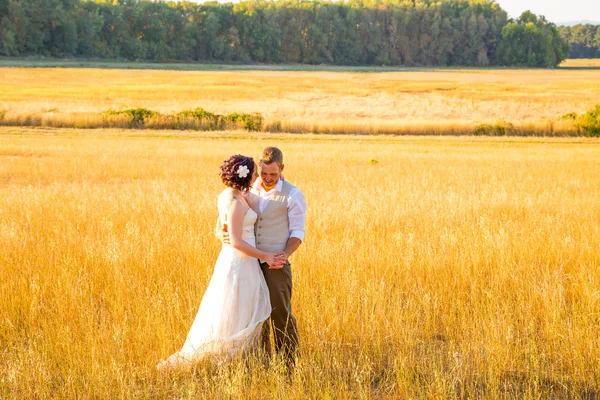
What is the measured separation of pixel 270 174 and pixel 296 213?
0.37m

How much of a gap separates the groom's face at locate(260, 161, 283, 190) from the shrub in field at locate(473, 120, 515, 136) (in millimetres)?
37584

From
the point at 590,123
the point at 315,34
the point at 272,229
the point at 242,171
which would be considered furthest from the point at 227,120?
the point at 315,34

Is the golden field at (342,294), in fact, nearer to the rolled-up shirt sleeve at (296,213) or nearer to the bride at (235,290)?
the bride at (235,290)

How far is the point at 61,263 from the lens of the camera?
8984mm

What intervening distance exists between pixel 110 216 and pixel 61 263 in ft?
11.8

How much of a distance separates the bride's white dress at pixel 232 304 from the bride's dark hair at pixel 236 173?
13cm

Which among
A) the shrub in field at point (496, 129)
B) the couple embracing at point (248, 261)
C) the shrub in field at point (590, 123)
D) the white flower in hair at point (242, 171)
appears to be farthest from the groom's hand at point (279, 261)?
the shrub in field at point (590, 123)

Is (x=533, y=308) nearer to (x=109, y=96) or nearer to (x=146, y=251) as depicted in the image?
(x=146, y=251)

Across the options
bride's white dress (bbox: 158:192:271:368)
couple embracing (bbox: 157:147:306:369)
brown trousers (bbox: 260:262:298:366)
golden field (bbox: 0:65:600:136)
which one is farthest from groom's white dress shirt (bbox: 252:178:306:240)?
golden field (bbox: 0:65:600:136)

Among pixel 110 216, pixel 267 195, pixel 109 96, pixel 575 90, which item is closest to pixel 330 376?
pixel 267 195

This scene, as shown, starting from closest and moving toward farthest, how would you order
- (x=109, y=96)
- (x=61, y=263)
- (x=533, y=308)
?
(x=533, y=308), (x=61, y=263), (x=109, y=96)

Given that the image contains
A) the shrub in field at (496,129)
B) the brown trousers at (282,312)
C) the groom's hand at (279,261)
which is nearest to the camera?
the groom's hand at (279,261)

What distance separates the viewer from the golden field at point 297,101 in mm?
43250

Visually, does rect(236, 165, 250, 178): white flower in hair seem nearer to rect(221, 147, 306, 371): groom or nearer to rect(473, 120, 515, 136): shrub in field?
rect(221, 147, 306, 371): groom
